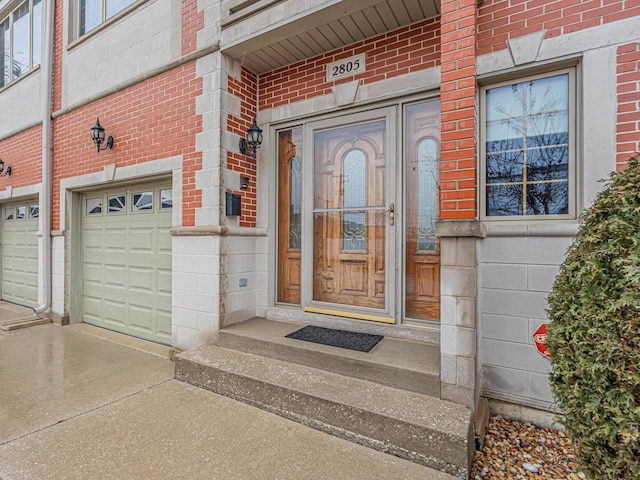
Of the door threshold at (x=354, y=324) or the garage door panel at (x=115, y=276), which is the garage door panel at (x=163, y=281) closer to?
the garage door panel at (x=115, y=276)

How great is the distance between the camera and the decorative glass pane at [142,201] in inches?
165

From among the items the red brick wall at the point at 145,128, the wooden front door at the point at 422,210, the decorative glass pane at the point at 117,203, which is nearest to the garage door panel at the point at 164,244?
the red brick wall at the point at 145,128

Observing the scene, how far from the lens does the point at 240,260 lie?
3564 millimetres

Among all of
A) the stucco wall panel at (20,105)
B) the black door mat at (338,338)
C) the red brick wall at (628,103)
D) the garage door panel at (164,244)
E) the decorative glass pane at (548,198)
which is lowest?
the black door mat at (338,338)

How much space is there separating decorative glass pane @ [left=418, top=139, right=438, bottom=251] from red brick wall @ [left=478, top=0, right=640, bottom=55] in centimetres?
84

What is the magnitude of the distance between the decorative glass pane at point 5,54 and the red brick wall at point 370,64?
236 inches

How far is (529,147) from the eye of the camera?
99.8 inches

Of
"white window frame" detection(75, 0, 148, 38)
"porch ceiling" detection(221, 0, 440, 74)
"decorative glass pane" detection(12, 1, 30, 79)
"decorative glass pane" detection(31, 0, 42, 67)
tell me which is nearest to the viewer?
"porch ceiling" detection(221, 0, 440, 74)

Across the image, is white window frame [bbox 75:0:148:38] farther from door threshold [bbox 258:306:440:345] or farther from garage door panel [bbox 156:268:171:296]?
door threshold [bbox 258:306:440:345]

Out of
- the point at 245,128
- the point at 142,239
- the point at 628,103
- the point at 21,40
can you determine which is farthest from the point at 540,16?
the point at 21,40

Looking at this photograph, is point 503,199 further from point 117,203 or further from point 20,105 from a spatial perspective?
point 20,105

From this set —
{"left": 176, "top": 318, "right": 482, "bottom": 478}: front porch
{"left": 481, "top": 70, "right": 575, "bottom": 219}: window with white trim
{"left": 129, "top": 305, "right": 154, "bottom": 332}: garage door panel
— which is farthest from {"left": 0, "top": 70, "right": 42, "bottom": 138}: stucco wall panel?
{"left": 481, "top": 70, "right": 575, "bottom": 219}: window with white trim

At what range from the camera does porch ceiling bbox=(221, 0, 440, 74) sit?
9.09 feet

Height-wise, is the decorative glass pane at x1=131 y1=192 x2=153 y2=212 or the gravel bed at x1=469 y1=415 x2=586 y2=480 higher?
the decorative glass pane at x1=131 y1=192 x2=153 y2=212
